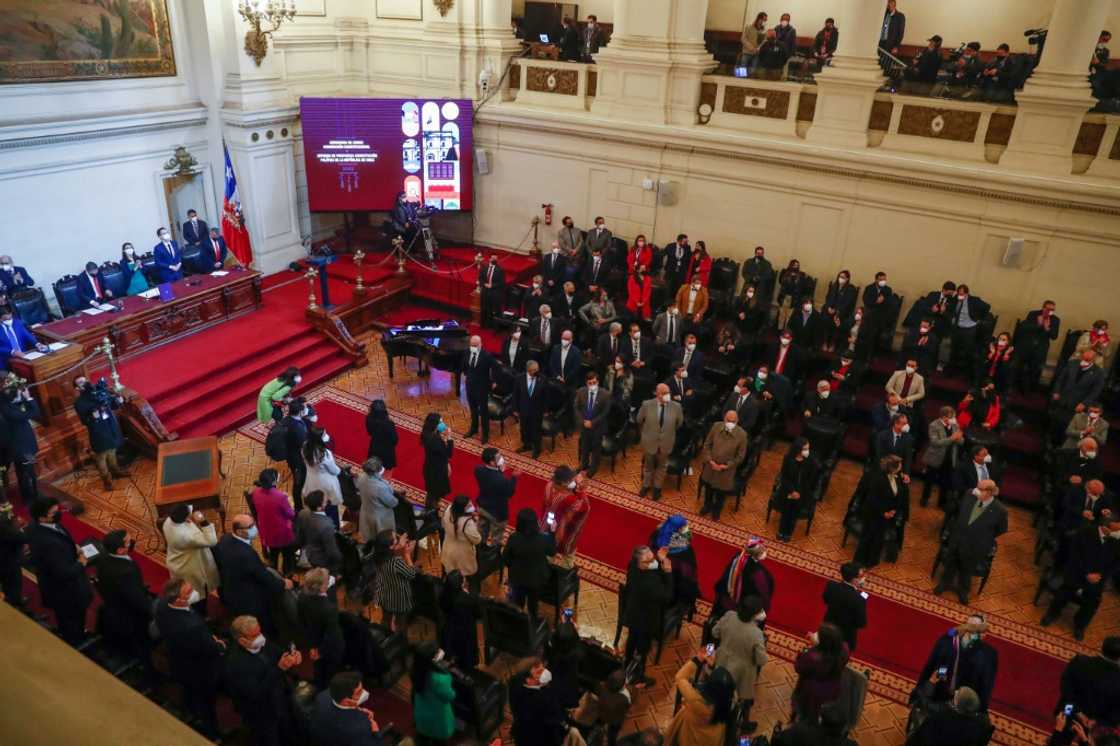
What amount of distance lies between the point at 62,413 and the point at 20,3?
6.09 meters

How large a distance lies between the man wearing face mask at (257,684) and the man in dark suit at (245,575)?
107 cm

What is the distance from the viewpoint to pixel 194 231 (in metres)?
13.9

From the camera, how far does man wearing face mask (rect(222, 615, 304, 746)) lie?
5.29 meters

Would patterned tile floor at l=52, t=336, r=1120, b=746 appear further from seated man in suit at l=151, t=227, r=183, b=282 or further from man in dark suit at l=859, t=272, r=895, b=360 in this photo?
seated man in suit at l=151, t=227, r=183, b=282

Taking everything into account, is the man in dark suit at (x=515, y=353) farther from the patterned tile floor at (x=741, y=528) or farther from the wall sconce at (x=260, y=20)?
the wall sconce at (x=260, y=20)

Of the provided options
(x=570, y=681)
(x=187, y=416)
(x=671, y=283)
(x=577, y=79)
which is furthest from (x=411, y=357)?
(x=570, y=681)

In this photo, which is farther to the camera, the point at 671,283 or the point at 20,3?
the point at 671,283

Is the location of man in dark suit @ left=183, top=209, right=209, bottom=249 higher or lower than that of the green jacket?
higher

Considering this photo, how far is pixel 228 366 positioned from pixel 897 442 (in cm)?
912

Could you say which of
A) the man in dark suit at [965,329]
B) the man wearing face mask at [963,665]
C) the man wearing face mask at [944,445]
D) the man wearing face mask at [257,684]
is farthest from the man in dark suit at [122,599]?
the man in dark suit at [965,329]

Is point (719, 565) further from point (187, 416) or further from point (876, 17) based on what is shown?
point (876, 17)

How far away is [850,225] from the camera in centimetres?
1272

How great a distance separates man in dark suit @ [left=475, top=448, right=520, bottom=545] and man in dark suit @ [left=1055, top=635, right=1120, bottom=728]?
491 cm

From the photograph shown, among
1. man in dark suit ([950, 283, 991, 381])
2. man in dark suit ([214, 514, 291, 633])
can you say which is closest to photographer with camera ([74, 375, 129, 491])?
man in dark suit ([214, 514, 291, 633])
